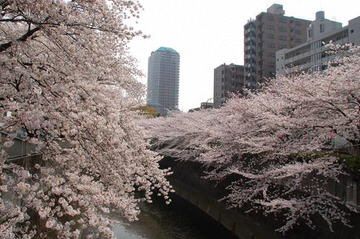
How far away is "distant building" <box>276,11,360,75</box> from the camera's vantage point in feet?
164

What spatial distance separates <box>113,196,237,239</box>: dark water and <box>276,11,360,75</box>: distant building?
3000cm

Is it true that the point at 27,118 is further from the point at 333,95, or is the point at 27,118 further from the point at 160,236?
the point at 160,236

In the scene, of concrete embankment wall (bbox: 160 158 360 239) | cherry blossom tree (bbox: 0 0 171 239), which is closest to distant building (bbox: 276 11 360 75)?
concrete embankment wall (bbox: 160 158 360 239)

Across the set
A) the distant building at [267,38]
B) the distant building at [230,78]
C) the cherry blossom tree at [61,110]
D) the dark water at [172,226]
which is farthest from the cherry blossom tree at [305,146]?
the distant building at [230,78]

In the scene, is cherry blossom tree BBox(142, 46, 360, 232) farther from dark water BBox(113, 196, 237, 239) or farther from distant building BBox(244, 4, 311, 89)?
distant building BBox(244, 4, 311, 89)

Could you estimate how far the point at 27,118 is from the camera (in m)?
4.48

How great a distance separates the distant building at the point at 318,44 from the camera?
50.1 m

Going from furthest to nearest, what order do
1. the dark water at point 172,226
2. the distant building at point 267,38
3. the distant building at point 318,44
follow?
1. the distant building at point 267,38
2. the distant building at point 318,44
3. the dark water at point 172,226

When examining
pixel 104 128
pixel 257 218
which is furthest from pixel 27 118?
pixel 257 218

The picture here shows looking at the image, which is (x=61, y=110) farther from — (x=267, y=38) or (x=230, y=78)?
(x=230, y=78)

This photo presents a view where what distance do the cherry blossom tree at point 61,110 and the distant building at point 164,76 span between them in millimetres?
43632

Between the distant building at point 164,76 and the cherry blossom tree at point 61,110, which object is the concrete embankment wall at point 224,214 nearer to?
the cherry blossom tree at point 61,110

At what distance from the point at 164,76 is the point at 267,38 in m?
26.7

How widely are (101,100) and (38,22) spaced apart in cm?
116
